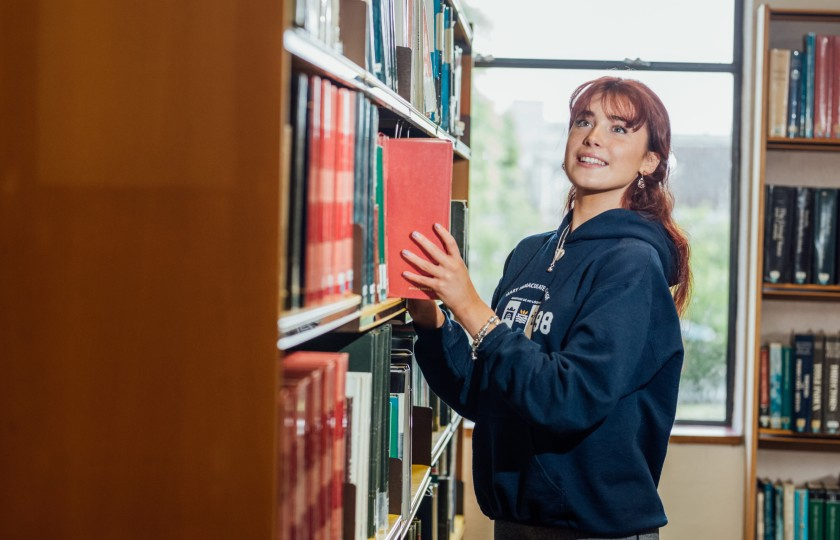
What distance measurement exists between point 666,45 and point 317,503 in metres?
2.91

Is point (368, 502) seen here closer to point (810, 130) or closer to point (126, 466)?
point (126, 466)

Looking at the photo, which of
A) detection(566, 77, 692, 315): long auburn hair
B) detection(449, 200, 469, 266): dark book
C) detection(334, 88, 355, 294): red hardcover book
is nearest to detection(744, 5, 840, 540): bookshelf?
detection(449, 200, 469, 266): dark book

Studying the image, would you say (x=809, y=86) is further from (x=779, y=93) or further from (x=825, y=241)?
(x=825, y=241)

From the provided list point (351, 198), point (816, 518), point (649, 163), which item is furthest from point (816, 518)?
point (351, 198)

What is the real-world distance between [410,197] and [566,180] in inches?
84.9

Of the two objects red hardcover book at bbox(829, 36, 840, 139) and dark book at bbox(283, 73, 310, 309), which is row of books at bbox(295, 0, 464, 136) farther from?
red hardcover book at bbox(829, 36, 840, 139)

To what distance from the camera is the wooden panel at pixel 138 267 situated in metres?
Answer: 0.90

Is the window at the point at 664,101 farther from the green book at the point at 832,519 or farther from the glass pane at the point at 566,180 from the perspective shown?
the green book at the point at 832,519

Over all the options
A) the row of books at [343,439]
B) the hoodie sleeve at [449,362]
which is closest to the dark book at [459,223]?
the hoodie sleeve at [449,362]

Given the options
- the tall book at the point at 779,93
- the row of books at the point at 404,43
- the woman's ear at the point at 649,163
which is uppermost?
the tall book at the point at 779,93

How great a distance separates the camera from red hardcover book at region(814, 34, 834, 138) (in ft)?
9.97

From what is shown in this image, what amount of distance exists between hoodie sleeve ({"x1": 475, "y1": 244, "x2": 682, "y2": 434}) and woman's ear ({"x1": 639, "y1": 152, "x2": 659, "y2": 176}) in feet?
1.14

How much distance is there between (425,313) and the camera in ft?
5.87

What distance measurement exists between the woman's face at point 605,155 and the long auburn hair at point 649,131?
13 millimetres
